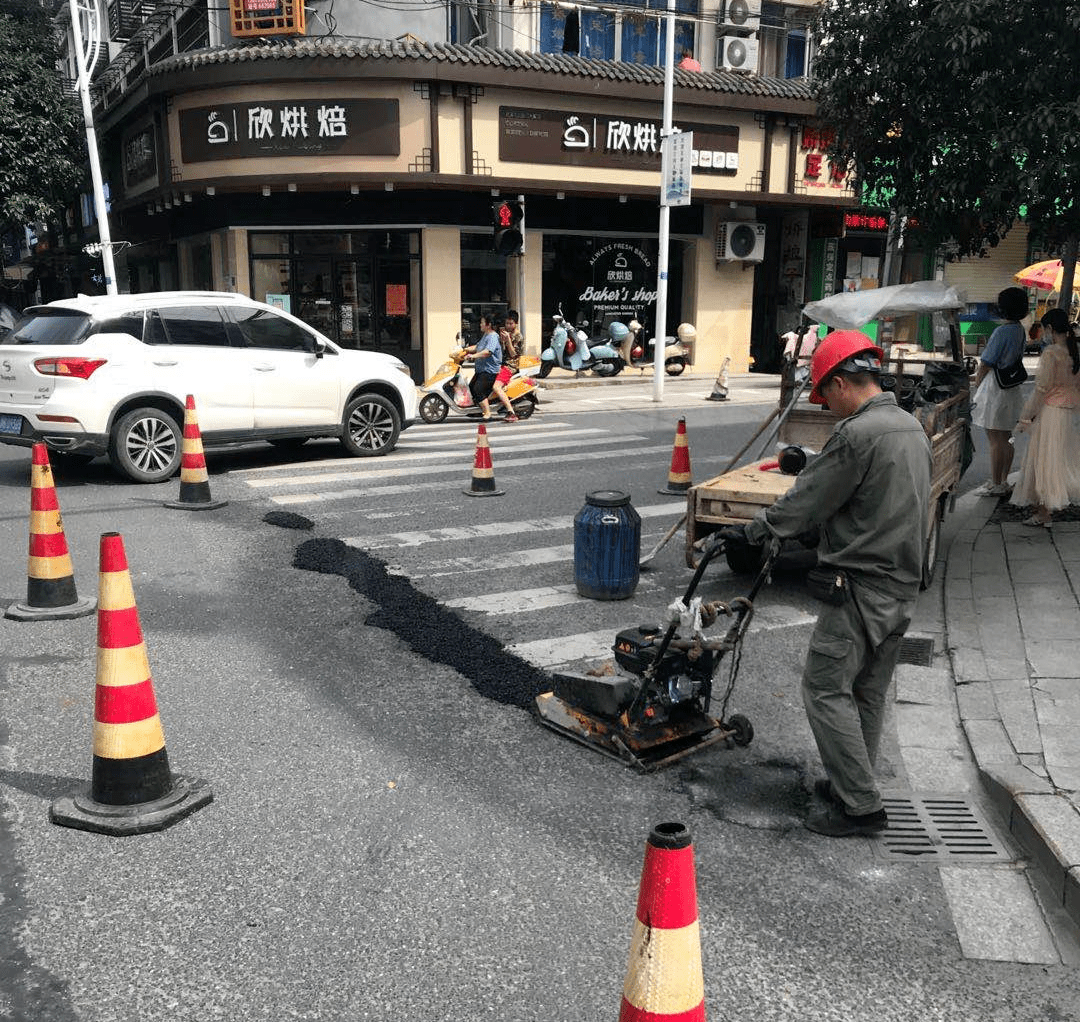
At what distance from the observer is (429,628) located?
657 centimetres

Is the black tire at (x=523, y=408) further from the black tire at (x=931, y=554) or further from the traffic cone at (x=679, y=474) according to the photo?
the black tire at (x=931, y=554)

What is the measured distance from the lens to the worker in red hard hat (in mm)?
3965

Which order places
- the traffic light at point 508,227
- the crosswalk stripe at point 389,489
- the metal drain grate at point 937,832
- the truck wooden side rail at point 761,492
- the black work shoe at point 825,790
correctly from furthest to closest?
the traffic light at point 508,227
the crosswalk stripe at point 389,489
the truck wooden side rail at point 761,492
the black work shoe at point 825,790
the metal drain grate at point 937,832

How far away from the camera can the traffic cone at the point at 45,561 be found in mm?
6531

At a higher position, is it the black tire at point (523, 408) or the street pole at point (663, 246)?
the street pole at point (663, 246)

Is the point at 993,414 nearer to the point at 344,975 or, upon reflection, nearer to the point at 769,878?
the point at 769,878

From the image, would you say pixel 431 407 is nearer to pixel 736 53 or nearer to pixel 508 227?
pixel 508 227

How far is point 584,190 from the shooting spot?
22609 mm

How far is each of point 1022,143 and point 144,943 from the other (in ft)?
24.0

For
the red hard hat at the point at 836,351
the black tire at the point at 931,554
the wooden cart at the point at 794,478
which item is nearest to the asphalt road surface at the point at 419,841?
the wooden cart at the point at 794,478

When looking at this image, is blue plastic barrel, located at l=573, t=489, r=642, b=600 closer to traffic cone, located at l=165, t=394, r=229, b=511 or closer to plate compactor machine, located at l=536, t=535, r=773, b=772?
plate compactor machine, located at l=536, t=535, r=773, b=772

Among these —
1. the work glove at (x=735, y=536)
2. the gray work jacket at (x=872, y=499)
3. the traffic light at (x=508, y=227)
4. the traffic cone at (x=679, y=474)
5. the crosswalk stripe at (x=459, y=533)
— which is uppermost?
the traffic light at (x=508, y=227)

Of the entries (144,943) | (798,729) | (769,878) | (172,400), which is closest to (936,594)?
(798,729)

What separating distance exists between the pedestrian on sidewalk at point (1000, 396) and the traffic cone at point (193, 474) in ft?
24.0
